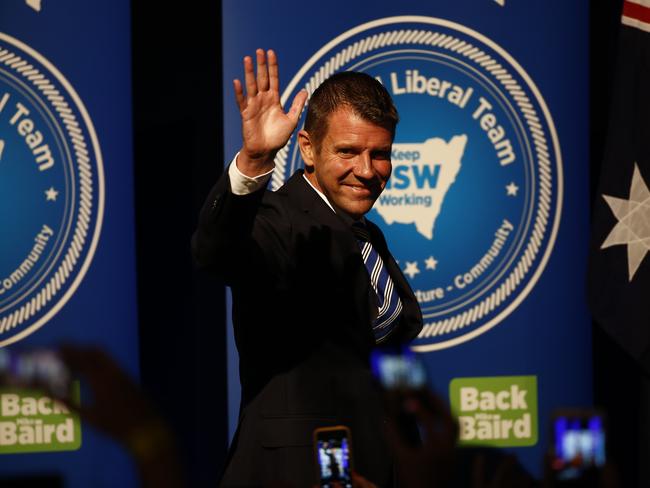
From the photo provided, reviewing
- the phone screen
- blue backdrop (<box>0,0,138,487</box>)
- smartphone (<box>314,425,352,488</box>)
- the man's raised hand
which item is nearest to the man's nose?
the man's raised hand

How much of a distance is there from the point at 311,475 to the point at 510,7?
7.09 feet

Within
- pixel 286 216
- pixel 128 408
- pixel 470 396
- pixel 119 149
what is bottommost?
pixel 470 396

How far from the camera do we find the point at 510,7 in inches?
132

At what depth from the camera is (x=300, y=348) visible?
197cm

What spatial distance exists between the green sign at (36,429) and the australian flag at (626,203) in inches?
80.1

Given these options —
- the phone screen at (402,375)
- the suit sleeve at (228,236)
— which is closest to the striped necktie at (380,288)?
the suit sleeve at (228,236)

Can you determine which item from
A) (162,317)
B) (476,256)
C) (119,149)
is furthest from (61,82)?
(476,256)

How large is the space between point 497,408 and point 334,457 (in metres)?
2.22

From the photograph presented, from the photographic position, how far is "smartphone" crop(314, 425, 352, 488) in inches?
46.5

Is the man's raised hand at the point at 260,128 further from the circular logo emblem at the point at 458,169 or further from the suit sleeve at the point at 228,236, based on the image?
the circular logo emblem at the point at 458,169

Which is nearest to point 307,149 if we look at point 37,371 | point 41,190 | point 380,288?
point 380,288

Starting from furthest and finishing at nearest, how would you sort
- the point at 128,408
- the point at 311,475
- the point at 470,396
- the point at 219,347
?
the point at 219,347 < the point at 470,396 < the point at 311,475 < the point at 128,408

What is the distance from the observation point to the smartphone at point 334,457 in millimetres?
1182

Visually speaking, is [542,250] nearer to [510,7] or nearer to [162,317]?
[510,7]
